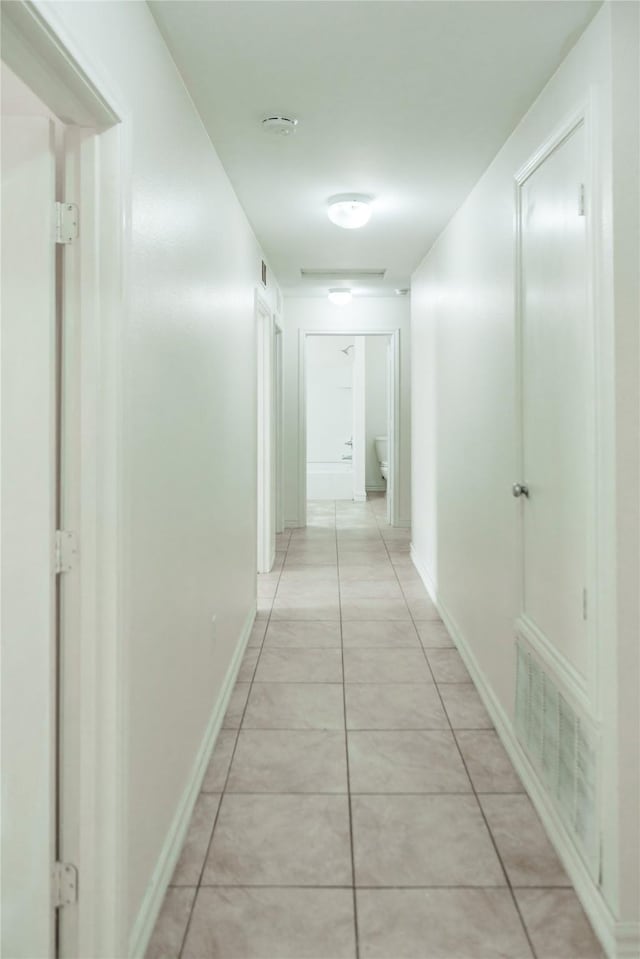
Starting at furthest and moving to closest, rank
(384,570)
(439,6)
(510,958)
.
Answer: (384,570), (439,6), (510,958)

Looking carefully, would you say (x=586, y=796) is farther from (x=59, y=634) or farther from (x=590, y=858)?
A: (x=59, y=634)

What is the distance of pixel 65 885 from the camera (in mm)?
1477

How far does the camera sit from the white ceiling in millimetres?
1791

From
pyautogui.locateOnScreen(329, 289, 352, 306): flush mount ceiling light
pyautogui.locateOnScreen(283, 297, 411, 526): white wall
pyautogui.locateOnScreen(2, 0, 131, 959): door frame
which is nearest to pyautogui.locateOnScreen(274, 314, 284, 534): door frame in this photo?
pyautogui.locateOnScreen(283, 297, 411, 526): white wall

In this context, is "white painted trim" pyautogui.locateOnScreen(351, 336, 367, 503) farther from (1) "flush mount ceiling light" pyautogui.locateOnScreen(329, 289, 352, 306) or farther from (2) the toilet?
(1) "flush mount ceiling light" pyautogui.locateOnScreen(329, 289, 352, 306)

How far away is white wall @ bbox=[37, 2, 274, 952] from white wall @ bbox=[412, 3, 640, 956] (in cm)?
116

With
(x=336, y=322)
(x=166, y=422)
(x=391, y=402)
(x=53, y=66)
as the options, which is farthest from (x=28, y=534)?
(x=391, y=402)

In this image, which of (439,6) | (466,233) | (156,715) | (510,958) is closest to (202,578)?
(156,715)

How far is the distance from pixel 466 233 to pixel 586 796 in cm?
266

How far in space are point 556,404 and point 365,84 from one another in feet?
4.00

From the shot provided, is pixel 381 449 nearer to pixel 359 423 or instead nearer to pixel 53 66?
pixel 359 423

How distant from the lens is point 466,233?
11.2 feet

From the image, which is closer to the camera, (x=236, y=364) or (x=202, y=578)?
(x=202, y=578)

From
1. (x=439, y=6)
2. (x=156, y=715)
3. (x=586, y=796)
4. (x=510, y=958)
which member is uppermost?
(x=439, y=6)
